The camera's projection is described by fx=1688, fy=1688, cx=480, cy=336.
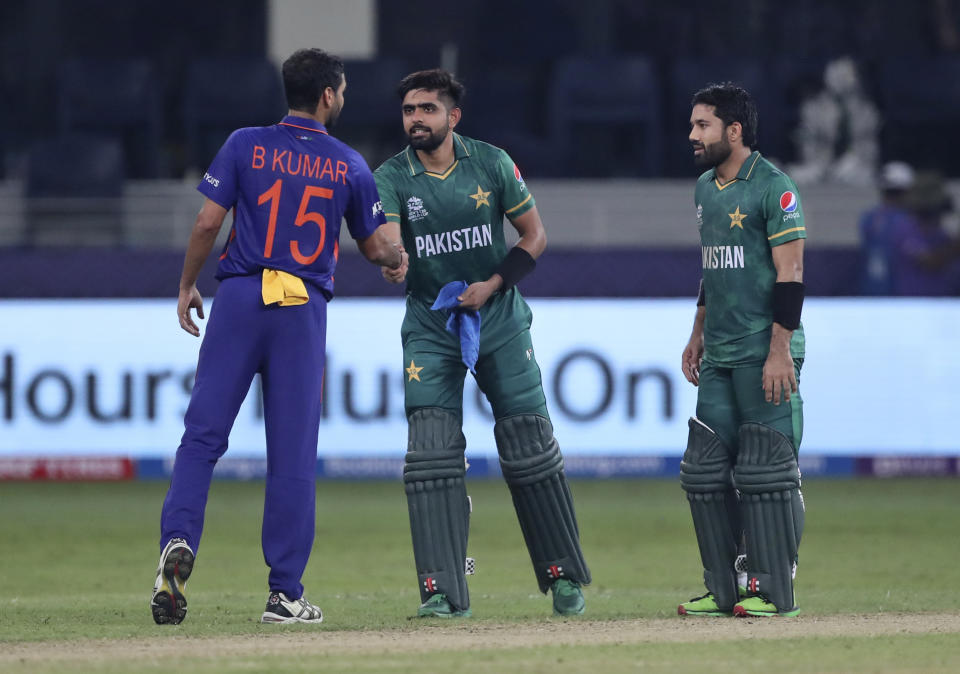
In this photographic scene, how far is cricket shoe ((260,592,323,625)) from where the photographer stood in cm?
645

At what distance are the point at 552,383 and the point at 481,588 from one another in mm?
5278

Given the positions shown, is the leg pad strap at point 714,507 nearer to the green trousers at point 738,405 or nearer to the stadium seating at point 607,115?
the green trousers at point 738,405

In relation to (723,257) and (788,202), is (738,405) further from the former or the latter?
(788,202)

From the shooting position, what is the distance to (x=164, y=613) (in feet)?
20.3

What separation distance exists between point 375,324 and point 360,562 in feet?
14.1

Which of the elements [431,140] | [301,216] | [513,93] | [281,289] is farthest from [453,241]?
[513,93]

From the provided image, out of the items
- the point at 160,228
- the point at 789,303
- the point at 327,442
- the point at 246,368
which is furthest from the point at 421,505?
the point at 160,228

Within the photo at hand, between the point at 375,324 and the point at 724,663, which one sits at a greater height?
the point at 375,324

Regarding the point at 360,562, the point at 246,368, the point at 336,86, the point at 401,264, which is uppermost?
the point at 336,86

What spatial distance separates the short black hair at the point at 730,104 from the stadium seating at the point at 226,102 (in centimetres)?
1181

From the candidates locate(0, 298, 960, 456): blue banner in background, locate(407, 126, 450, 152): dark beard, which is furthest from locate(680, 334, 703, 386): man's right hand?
locate(0, 298, 960, 456): blue banner in background

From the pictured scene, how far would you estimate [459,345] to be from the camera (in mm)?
6883

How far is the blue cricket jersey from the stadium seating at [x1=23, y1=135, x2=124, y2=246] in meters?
10.2

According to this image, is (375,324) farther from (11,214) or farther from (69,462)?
(11,214)
